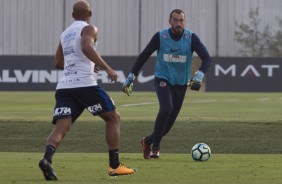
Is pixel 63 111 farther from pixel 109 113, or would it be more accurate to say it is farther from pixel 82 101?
pixel 109 113

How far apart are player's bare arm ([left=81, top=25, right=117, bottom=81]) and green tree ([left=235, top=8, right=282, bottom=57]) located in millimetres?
48089

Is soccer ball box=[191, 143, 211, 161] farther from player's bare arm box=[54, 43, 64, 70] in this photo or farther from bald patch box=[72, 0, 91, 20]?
bald patch box=[72, 0, 91, 20]

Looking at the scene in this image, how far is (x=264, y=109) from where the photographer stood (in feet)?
98.9

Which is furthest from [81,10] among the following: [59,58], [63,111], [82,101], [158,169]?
[158,169]

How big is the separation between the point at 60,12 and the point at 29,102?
23.6 metres

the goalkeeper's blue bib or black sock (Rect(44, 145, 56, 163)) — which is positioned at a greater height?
the goalkeeper's blue bib

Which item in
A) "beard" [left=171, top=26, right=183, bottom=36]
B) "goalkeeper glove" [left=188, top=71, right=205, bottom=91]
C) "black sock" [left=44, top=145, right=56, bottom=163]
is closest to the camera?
"black sock" [left=44, top=145, right=56, bottom=163]

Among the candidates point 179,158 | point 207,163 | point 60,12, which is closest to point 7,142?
point 179,158

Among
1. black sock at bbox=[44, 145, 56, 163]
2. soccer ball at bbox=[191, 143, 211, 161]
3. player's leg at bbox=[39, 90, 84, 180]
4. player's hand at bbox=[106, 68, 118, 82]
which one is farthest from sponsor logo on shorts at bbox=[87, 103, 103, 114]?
soccer ball at bbox=[191, 143, 211, 161]

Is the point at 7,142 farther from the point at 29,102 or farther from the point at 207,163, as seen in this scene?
the point at 29,102

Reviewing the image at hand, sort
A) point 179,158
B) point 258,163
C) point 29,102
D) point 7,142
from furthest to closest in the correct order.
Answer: point 29,102 < point 7,142 < point 179,158 < point 258,163

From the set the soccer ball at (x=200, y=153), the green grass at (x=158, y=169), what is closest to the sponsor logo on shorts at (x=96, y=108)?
the green grass at (x=158, y=169)

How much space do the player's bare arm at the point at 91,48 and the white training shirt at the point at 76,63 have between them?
0.11 meters

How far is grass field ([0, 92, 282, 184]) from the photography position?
11.4 metres
